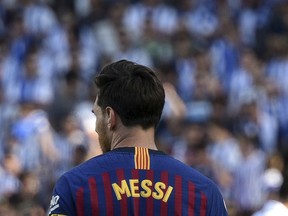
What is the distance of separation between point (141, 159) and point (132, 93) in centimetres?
24

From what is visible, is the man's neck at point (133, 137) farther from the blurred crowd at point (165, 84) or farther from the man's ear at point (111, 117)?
the blurred crowd at point (165, 84)

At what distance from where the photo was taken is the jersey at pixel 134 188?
4.00 metres

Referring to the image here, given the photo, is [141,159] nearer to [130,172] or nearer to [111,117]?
[130,172]

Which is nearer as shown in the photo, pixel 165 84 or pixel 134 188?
pixel 134 188

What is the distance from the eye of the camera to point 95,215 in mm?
3994

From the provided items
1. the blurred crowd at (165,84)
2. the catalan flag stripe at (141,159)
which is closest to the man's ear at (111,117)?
the catalan flag stripe at (141,159)

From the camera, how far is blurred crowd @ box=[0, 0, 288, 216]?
38.8ft

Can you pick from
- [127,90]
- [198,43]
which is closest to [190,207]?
[127,90]

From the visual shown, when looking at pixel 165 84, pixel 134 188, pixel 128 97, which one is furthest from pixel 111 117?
pixel 165 84

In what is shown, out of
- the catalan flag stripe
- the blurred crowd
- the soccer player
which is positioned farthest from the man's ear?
the blurred crowd

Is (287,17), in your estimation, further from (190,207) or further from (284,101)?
(190,207)

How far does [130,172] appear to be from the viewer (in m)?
4.11

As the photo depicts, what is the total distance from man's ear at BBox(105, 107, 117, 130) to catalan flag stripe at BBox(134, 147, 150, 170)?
0.12 metres

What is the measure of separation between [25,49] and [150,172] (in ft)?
40.9
